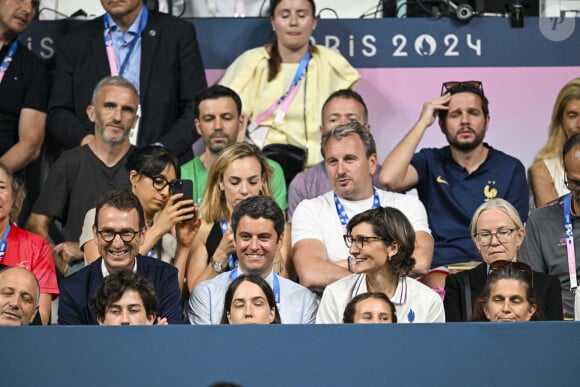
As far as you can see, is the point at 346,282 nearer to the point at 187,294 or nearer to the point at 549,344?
the point at 187,294

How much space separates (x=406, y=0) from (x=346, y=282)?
2.73 metres

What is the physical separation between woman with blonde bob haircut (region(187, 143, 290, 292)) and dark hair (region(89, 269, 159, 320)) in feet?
2.96

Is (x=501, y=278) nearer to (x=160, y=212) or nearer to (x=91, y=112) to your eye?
(x=160, y=212)

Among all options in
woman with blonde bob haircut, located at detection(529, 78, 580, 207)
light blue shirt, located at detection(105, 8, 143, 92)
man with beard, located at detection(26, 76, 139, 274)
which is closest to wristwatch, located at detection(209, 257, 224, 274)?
man with beard, located at detection(26, 76, 139, 274)

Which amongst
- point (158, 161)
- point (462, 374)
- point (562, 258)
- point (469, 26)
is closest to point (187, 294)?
point (158, 161)

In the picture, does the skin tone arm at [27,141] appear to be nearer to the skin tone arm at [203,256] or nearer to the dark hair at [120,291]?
the skin tone arm at [203,256]

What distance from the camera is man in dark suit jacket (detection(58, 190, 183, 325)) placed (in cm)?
541

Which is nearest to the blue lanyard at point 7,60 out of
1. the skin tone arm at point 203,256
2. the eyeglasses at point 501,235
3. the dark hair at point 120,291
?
the skin tone arm at point 203,256

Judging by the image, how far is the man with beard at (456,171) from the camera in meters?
6.57

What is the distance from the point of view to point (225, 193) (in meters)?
6.18

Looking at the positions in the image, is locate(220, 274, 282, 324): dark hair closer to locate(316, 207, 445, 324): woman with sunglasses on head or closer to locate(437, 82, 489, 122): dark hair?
locate(316, 207, 445, 324): woman with sunglasses on head

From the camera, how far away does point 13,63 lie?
282 inches

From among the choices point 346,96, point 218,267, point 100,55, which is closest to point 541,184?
point 346,96

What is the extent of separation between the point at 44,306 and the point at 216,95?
148 centimetres
